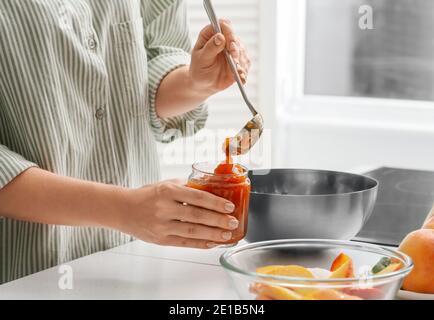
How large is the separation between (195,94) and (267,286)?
779mm

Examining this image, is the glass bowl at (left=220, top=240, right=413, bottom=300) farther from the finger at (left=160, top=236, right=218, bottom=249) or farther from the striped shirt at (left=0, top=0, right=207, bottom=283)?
the striped shirt at (left=0, top=0, right=207, bottom=283)

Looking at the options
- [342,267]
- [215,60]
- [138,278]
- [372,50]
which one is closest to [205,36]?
[215,60]

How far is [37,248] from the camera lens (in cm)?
143

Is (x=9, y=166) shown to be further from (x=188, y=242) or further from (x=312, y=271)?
(x=312, y=271)

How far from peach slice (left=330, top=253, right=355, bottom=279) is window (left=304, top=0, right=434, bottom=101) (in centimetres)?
205

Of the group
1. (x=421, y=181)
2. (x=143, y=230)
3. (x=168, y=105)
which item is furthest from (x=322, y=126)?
(x=143, y=230)

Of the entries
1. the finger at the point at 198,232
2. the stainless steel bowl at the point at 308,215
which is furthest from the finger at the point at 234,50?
the finger at the point at 198,232

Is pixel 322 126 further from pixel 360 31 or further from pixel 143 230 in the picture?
pixel 143 230

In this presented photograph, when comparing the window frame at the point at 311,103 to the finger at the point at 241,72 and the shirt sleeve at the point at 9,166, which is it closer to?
the finger at the point at 241,72

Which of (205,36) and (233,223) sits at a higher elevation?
(205,36)

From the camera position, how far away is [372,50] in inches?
118

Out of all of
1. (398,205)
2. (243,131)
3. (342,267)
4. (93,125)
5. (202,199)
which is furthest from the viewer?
(398,205)

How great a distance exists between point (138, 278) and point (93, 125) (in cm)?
41

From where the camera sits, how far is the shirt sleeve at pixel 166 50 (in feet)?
5.44
